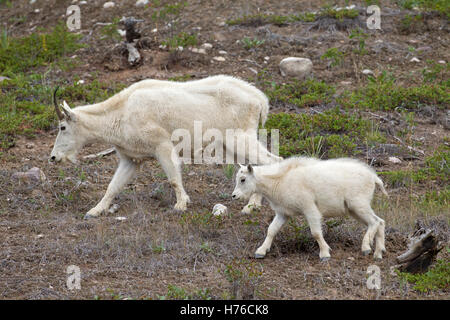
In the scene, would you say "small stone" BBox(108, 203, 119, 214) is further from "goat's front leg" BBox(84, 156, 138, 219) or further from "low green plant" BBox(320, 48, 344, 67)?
"low green plant" BBox(320, 48, 344, 67)

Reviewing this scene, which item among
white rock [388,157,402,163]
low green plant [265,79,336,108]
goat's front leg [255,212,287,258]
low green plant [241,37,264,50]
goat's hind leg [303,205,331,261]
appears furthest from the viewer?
low green plant [241,37,264,50]

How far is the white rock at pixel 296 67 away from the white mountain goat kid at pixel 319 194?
6.55 m

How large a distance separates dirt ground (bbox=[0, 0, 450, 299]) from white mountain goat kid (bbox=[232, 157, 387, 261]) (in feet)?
0.91

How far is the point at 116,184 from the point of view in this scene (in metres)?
9.13

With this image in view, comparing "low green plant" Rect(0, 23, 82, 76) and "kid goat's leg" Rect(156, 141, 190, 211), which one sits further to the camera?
"low green plant" Rect(0, 23, 82, 76)

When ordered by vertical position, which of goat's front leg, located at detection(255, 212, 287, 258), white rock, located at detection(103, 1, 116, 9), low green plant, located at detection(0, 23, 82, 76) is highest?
goat's front leg, located at detection(255, 212, 287, 258)

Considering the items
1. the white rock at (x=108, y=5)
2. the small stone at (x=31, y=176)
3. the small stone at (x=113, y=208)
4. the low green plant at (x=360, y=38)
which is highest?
the small stone at (x=113, y=208)

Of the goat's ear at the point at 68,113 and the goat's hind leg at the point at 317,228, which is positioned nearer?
the goat's hind leg at the point at 317,228

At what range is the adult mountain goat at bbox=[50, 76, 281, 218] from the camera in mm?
9023

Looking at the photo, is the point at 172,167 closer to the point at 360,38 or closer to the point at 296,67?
the point at 296,67

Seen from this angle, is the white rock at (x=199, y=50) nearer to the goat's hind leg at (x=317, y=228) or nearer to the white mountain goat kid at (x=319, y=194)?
the white mountain goat kid at (x=319, y=194)

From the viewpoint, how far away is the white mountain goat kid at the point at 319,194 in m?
7.08
